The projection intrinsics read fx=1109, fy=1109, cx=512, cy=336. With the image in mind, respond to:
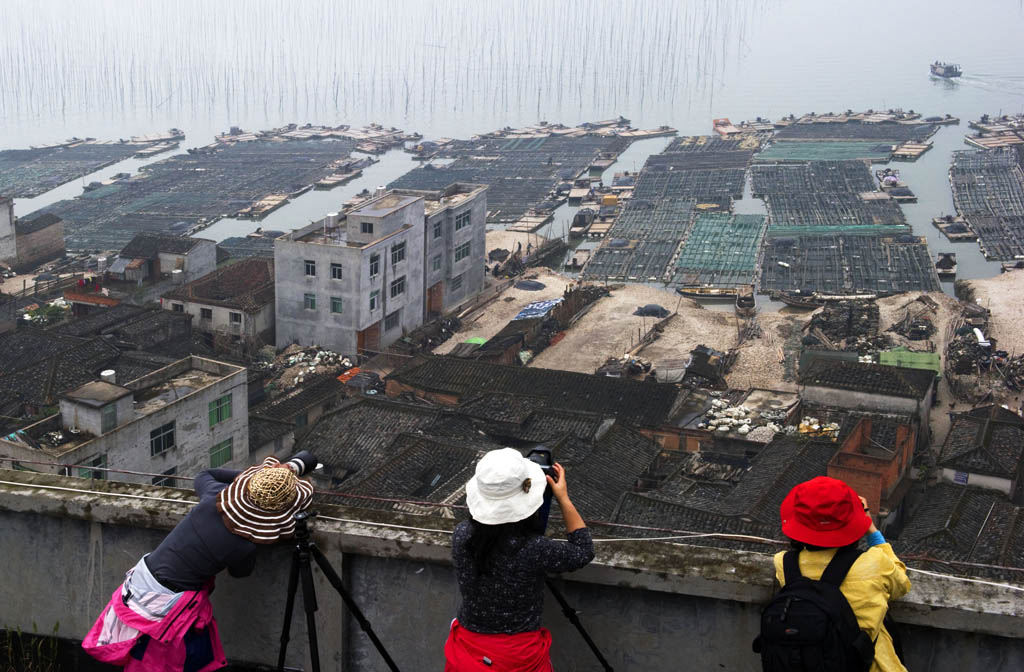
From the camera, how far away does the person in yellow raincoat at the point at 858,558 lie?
271 centimetres

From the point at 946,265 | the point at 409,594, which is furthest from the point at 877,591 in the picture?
the point at 946,265

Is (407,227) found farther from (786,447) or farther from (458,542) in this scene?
(458,542)

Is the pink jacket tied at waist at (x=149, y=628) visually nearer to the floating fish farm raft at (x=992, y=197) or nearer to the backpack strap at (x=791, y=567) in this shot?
the backpack strap at (x=791, y=567)

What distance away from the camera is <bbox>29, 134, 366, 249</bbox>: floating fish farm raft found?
34.4m

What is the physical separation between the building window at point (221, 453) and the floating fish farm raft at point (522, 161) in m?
21.1

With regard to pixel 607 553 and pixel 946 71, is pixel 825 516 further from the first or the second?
pixel 946 71

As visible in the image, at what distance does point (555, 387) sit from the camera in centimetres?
1738

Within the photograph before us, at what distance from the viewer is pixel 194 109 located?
59875 millimetres

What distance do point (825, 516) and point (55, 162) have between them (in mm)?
47468

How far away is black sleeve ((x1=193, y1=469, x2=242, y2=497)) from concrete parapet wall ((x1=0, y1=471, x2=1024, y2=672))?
154 mm

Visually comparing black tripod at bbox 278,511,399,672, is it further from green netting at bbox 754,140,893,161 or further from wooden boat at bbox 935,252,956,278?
green netting at bbox 754,140,893,161

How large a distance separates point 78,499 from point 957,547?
33.9ft

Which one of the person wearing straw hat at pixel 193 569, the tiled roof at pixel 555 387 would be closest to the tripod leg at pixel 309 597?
the person wearing straw hat at pixel 193 569

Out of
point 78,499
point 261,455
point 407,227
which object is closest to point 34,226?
point 407,227
